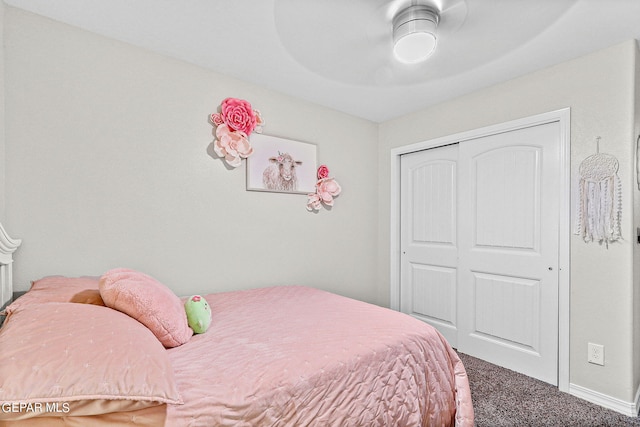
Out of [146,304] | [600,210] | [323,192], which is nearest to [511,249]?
[600,210]

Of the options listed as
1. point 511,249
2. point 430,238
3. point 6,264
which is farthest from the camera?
point 430,238

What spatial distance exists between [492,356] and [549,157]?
1.71 metres

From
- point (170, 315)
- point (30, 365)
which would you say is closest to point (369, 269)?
point (170, 315)

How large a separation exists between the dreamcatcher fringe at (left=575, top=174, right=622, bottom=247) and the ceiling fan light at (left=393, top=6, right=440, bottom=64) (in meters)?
1.47

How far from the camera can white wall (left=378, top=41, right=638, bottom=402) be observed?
6.33ft

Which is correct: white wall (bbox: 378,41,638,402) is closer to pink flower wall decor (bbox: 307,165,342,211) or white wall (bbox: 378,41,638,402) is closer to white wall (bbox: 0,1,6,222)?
pink flower wall decor (bbox: 307,165,342,211)

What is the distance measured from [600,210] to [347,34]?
2009mm

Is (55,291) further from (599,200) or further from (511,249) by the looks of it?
(599,200)

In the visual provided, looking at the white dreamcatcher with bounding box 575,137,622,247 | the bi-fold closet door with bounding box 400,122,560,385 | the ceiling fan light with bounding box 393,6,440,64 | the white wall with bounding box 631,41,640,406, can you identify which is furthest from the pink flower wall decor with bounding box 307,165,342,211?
the white wall with bounding box 631,41,640,406

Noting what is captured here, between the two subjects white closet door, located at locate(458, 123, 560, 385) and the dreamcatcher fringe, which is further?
white closet door, located at locate(458, 123, 560, 385)

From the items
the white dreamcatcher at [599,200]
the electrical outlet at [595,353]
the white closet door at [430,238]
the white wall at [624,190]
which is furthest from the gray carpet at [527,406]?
the white dreamcatcher at [599,200]

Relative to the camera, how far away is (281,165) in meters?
2.73

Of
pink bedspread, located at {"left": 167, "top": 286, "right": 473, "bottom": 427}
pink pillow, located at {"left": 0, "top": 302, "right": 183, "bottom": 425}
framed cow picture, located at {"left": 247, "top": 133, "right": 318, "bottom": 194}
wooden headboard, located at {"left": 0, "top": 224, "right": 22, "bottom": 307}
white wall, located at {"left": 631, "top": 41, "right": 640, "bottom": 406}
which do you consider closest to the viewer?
pink pillow, located at {"left": 0, "top": 302, "right": 183, "bottom": 425}

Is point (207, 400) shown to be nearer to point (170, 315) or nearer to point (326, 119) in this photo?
point (170, 315)
